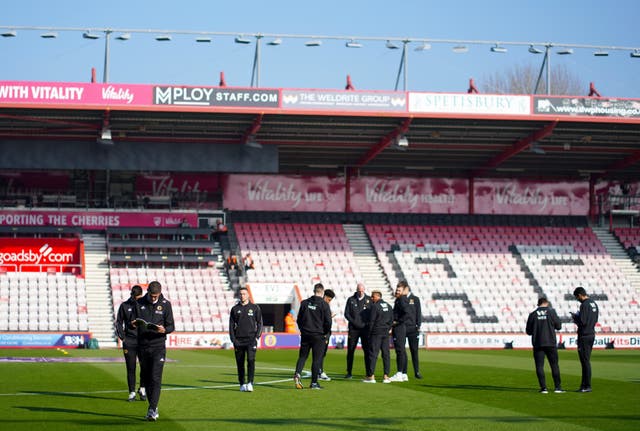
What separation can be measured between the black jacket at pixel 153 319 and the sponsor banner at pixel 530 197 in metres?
40.1

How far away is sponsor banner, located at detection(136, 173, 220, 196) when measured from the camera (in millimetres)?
48156

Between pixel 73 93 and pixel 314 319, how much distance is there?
2424 cm

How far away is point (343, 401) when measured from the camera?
51.4ft

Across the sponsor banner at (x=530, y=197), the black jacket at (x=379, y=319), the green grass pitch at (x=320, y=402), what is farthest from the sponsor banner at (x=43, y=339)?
the sponsor banner at (x=530, y=197)

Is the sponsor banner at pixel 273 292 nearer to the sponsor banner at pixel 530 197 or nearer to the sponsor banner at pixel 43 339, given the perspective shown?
the sponsor banner at pixel 43 339

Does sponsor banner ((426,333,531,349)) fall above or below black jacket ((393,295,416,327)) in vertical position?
below

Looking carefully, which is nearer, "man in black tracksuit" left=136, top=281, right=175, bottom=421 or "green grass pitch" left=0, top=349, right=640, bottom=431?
"green grass pitch" left=0, top=349, right=640, bottom=431

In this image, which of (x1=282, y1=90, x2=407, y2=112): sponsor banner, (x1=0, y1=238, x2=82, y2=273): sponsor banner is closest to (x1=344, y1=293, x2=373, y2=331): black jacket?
(x1=282, y1=90, x2=407, y2=112): sponsor banner

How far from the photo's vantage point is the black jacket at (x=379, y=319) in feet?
63.3

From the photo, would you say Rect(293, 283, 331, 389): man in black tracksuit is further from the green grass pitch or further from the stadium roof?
the stadium roof

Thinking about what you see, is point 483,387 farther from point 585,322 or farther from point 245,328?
point 245,328

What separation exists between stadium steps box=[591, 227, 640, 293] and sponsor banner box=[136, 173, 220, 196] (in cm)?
2114

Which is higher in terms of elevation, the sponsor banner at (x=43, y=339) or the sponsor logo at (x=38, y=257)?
the sponsor logo at (x=38, y=257)

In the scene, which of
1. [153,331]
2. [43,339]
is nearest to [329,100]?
[43,339]
